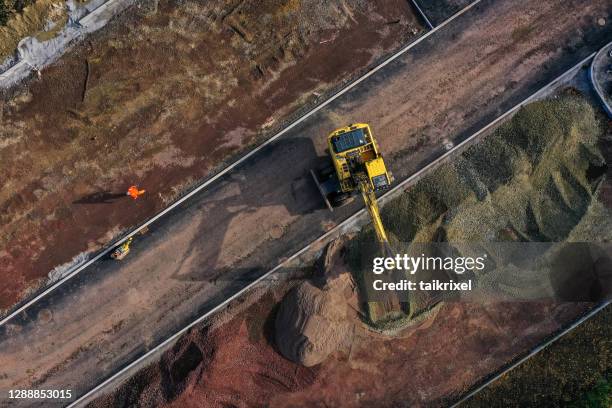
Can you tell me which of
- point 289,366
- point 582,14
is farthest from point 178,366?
point 582,14

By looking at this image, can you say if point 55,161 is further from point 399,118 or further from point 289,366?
point 399,118

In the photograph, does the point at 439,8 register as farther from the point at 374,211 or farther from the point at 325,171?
the point at 374,211

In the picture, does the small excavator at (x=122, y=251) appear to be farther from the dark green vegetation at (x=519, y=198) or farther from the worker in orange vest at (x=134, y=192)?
the dark green vegetation at (x=519, y=198)

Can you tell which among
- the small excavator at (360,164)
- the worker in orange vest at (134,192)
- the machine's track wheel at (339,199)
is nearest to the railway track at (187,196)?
the worker in orange vest at (134,192)

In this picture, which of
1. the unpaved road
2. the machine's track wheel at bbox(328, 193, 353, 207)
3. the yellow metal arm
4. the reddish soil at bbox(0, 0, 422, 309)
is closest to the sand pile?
the unpaved road

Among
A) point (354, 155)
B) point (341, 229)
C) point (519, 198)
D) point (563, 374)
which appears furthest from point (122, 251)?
point (563, 374)

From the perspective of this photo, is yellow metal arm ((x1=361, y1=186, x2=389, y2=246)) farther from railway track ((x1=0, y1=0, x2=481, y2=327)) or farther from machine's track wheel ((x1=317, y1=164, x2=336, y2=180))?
railway track ((x1=0, y1=0, x2=481, y2=327))
